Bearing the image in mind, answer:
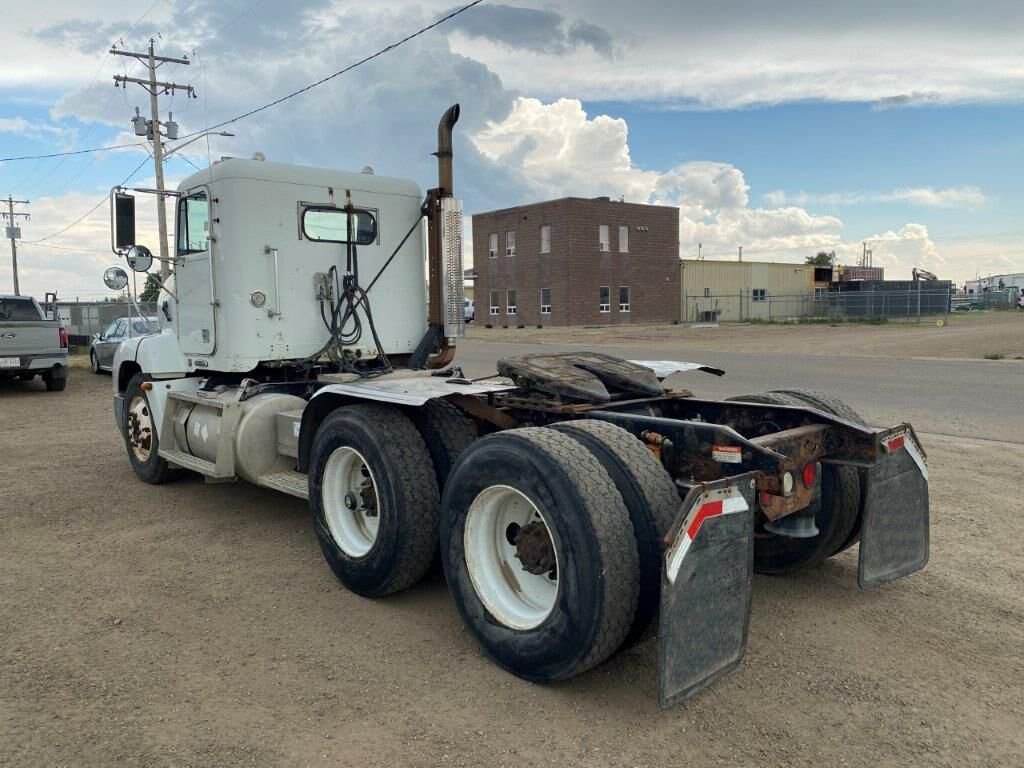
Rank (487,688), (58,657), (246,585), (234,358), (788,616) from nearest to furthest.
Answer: (487,688), (58,657), (788,616), (246,585), (234,358)

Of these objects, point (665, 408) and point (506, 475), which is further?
point (665, 408)

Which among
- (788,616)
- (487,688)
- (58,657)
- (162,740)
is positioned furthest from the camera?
(788,616)

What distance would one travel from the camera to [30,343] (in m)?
16.0

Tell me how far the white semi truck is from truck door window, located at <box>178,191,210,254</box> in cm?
2

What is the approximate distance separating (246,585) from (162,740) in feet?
5.83

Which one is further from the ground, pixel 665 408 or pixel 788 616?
pixel 665 408

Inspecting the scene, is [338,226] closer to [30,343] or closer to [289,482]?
[289,482]

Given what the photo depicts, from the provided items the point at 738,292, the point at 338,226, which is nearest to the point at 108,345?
the point at 338,226

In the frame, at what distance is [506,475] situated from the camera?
11.9 ft

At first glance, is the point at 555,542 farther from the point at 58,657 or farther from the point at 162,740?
the point at 58,657

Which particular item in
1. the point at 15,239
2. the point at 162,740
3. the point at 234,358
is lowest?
the point at 162,740

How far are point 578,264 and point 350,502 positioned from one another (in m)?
44.3

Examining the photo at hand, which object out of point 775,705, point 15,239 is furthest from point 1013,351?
point 15,239

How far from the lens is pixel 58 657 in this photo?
3965 millimetres
